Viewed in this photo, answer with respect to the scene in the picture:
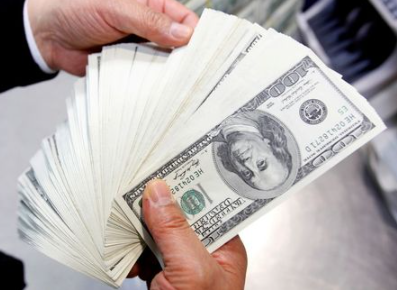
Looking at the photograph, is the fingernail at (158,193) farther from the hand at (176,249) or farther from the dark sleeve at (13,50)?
the dark sleeve at (13,50)

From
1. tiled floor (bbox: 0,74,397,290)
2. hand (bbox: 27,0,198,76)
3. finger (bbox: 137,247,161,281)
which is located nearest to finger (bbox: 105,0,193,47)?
hand (bbox: 27,0,198,76)

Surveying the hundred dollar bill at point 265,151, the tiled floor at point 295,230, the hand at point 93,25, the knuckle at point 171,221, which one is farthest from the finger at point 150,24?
the tiled floor at point 295,230

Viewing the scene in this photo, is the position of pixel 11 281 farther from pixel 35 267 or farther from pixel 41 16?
pixel 41 16

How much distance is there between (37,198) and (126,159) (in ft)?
0.57

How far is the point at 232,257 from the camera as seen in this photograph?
0.63 meters

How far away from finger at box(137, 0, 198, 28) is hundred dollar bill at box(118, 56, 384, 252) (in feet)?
0.78

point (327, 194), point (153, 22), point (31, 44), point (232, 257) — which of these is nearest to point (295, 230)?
point (327, 194)

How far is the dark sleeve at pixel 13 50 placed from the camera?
79cm

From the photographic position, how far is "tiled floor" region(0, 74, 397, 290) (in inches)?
37.5

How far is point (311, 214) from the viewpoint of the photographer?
104 cm

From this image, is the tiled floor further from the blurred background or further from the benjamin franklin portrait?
the benjamin franklin portrait

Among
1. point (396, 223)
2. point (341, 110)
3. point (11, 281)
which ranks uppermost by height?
point (11, 281)

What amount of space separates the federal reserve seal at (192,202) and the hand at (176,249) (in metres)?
0.03

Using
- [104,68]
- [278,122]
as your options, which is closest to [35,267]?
[104,68]
